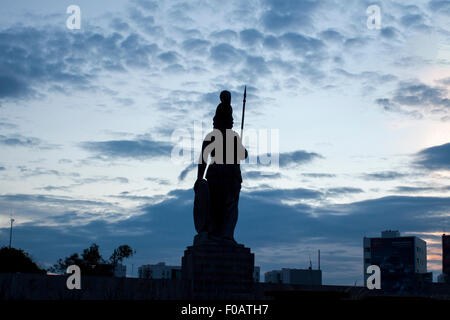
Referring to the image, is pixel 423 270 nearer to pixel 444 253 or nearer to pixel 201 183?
pixel 444 253

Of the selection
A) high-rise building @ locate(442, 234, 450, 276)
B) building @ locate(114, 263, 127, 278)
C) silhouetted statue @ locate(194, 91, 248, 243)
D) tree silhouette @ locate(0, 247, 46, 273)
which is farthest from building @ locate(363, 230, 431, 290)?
silhouetted statue @ locate(194, 91, 248, 243)

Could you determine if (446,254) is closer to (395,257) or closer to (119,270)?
(395,257)

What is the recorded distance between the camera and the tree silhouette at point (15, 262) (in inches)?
2233

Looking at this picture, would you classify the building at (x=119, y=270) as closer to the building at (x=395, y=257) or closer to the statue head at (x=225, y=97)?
the statue head at (x=225, y=97)

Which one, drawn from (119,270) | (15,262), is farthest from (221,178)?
(119,270)

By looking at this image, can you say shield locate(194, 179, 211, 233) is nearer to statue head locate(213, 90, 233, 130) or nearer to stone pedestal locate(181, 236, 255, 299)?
stone pedestal locate(181, 236, 255, 299)

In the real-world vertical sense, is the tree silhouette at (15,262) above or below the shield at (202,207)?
below

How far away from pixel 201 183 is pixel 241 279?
342 centimetres

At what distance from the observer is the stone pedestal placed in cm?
1986

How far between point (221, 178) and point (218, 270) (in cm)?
318

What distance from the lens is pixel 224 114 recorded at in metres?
21.7

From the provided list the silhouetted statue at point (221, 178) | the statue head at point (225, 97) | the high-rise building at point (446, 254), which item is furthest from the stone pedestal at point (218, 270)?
the high-rise building at point (446, 254)

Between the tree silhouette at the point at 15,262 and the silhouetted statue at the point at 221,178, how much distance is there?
3905cm
